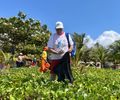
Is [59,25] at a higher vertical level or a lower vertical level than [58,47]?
higher

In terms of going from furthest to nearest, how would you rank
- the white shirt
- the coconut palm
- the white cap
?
the coconut palm → the white shirt → the white cap

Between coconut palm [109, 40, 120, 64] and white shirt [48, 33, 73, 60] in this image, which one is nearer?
white shirt [48, 33, 73, 60]

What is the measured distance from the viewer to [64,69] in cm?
932

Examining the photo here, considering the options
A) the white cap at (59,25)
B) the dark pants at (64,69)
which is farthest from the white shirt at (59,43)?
the white cap at (59,25)

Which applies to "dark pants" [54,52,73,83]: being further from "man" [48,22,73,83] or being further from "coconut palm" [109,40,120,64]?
"coconut palm" [109,40,120,64]

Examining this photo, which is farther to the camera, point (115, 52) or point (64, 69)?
point (115, 52)

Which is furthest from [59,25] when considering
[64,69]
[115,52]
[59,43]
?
[115,52]

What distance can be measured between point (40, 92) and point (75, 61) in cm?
2282

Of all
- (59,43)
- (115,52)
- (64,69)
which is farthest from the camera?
(115,52)

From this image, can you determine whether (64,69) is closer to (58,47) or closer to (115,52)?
(58,47)

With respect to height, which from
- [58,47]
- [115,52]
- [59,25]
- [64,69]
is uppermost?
[115,52]

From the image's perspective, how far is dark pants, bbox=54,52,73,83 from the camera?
9258 millimetres

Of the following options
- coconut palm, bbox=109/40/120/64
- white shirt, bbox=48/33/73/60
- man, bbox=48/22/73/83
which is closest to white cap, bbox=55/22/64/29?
man, bbox=48/22/73/83

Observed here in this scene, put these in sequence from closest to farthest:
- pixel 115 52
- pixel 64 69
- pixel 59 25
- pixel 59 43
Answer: pixel 59 25 → pixel 59 43 → pixel 64 69 → pixel 115 52
